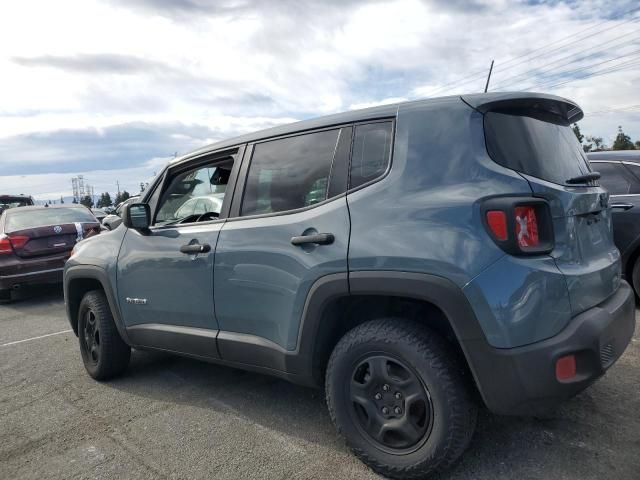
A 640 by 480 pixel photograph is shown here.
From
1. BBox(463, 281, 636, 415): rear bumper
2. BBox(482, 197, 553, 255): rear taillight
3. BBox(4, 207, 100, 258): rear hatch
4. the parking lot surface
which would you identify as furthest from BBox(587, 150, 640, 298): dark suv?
BBox(4, 207, 100, 258): rear hatch

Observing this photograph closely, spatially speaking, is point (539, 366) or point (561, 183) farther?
point (561, 183)

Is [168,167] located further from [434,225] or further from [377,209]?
[434,225]

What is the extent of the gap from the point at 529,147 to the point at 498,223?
1.66 ft

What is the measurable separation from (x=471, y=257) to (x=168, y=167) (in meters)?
2.61

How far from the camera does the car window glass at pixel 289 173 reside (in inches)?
109

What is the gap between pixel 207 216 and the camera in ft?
11.0

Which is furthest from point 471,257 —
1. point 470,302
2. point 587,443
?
point 587,443

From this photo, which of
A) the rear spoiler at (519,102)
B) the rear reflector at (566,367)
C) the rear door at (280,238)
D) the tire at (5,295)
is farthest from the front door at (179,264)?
the tire at (5,295)

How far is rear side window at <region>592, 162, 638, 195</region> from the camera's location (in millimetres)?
5031

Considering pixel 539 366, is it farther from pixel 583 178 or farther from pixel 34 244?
pixel 34 244

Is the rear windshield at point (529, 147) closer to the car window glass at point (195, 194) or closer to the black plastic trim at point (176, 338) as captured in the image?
the car window glass at point (195, 194)

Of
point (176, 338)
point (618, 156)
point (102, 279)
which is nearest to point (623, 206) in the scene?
point (618, 156)

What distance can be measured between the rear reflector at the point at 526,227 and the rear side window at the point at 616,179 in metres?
3.63

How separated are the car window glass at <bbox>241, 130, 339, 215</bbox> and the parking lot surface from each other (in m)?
1.35
